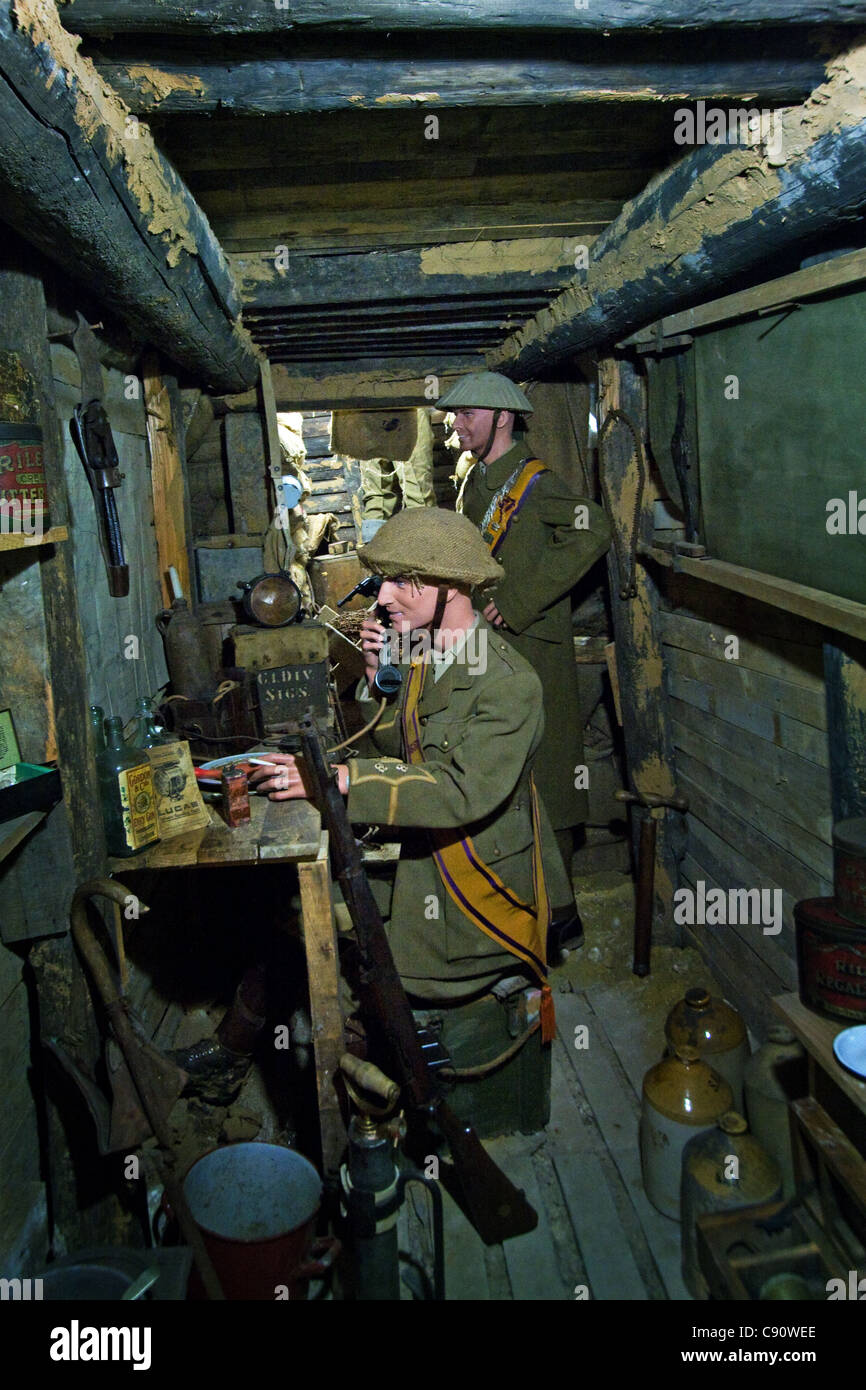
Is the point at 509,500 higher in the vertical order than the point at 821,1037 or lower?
higher

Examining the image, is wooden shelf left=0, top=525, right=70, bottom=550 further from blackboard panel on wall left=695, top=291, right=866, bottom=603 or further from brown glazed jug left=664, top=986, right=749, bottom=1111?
brown glazed jug left=664, top=986, right=749, bottom=1111

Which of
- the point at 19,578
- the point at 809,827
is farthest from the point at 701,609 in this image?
the point at 19,578

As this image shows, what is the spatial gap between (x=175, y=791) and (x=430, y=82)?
2.13 m

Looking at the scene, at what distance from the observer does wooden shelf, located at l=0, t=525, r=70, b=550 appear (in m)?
2.01

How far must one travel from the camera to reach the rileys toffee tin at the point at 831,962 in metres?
2.31

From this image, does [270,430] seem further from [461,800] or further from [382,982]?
[382,982]

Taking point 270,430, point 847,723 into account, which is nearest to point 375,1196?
point 847,723

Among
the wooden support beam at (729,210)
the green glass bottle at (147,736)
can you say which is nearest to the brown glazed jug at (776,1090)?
the green glass bottle at (147,736)

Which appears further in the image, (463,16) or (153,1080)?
(153,1080)

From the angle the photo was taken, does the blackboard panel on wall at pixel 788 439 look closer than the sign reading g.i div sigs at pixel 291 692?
Yes

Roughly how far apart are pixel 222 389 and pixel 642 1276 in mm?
4634

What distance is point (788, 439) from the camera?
3023 millimetres

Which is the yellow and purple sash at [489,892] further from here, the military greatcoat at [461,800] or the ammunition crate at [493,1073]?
the ammunition crate at [493,1073]

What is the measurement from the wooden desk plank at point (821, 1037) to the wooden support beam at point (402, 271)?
296 cm
